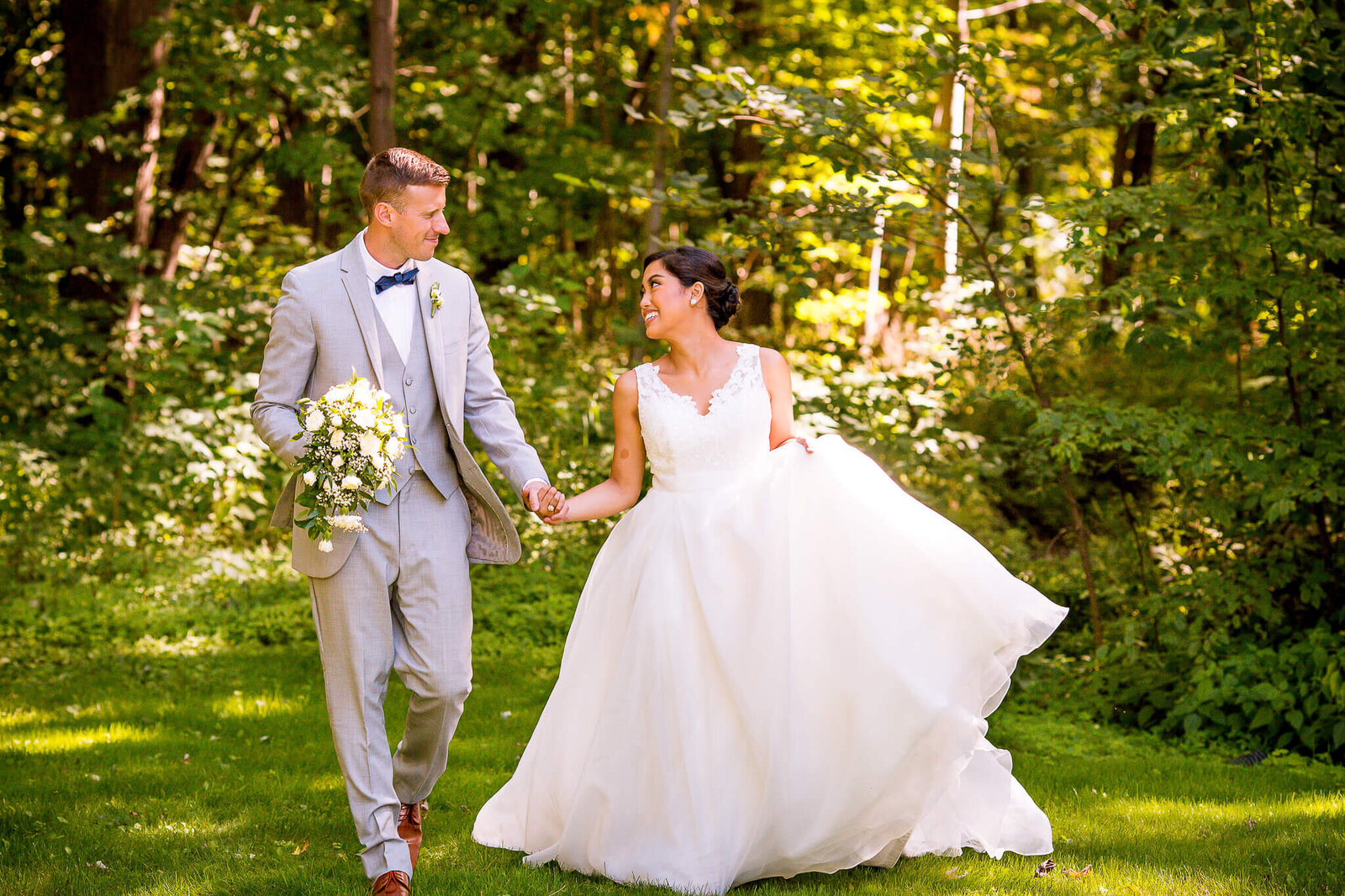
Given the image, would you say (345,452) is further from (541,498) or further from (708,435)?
(708,435)

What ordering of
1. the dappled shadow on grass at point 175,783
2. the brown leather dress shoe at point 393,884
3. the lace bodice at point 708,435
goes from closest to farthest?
the brown leather dress shoe at point 393,884, the dappled shadow on grass at point 175,783, the lace bodice at point 708,435

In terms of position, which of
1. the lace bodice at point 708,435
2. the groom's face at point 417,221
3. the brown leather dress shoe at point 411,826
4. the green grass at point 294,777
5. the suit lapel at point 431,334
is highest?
the groom's face at point 417,221

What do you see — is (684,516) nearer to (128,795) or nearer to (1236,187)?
(128,795)

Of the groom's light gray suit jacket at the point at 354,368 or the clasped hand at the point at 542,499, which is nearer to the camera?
the groom's light gray suit jacket at the point at 354,368

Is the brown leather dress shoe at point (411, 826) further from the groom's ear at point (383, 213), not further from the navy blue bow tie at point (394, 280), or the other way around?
the groom's ear at point (383, 213)

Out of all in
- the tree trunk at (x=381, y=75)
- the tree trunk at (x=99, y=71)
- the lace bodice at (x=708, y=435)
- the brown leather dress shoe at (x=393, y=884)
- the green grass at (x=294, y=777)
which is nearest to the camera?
the brown leather dress shoe at (x=393, y=884)

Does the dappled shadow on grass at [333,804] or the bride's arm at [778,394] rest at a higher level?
the bride's arm at [778,394]

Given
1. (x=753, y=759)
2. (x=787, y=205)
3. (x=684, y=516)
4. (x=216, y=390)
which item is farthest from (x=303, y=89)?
(x=753, y=759)

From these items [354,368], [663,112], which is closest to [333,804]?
[354,368]

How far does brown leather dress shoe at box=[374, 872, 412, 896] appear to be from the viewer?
355 cm

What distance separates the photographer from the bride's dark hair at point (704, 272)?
4.39 m

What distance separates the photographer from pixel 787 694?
375 cm

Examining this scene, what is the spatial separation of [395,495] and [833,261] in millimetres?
6851

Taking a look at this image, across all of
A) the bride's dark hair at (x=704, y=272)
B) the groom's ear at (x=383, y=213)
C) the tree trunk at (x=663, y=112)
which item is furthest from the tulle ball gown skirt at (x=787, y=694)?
the tree trunk at (x=663, y=112)
